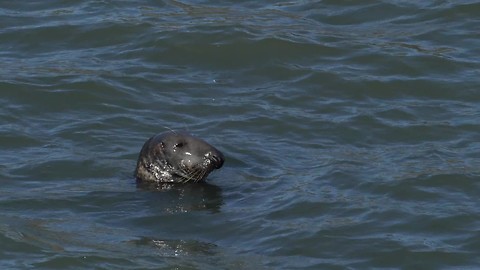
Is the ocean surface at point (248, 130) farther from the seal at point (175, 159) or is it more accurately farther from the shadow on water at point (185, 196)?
the seal at point (175, 159)

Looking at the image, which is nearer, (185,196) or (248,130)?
(185,196)

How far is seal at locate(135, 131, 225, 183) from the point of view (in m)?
12.6

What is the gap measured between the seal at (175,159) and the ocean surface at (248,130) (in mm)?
195

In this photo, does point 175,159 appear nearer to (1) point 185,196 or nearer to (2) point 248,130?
(1) point 185,196

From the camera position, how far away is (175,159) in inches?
501

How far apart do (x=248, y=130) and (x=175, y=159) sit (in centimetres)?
148

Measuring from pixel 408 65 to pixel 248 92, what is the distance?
1956 millimetres

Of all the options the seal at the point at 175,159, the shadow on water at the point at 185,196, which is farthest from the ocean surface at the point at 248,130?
the seal at the point at 175,159

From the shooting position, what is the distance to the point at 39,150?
1334 cm

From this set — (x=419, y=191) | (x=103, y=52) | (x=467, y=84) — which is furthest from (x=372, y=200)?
(x=103, y=52)

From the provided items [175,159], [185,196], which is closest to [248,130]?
[175,159]

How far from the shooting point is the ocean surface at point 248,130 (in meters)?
10.8

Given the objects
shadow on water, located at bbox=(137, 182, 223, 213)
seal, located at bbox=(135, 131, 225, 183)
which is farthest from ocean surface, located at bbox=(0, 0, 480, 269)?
seal, located at bbox=(135, 131, 225, 183)

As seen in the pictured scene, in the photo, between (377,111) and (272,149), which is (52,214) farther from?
(377,111)
